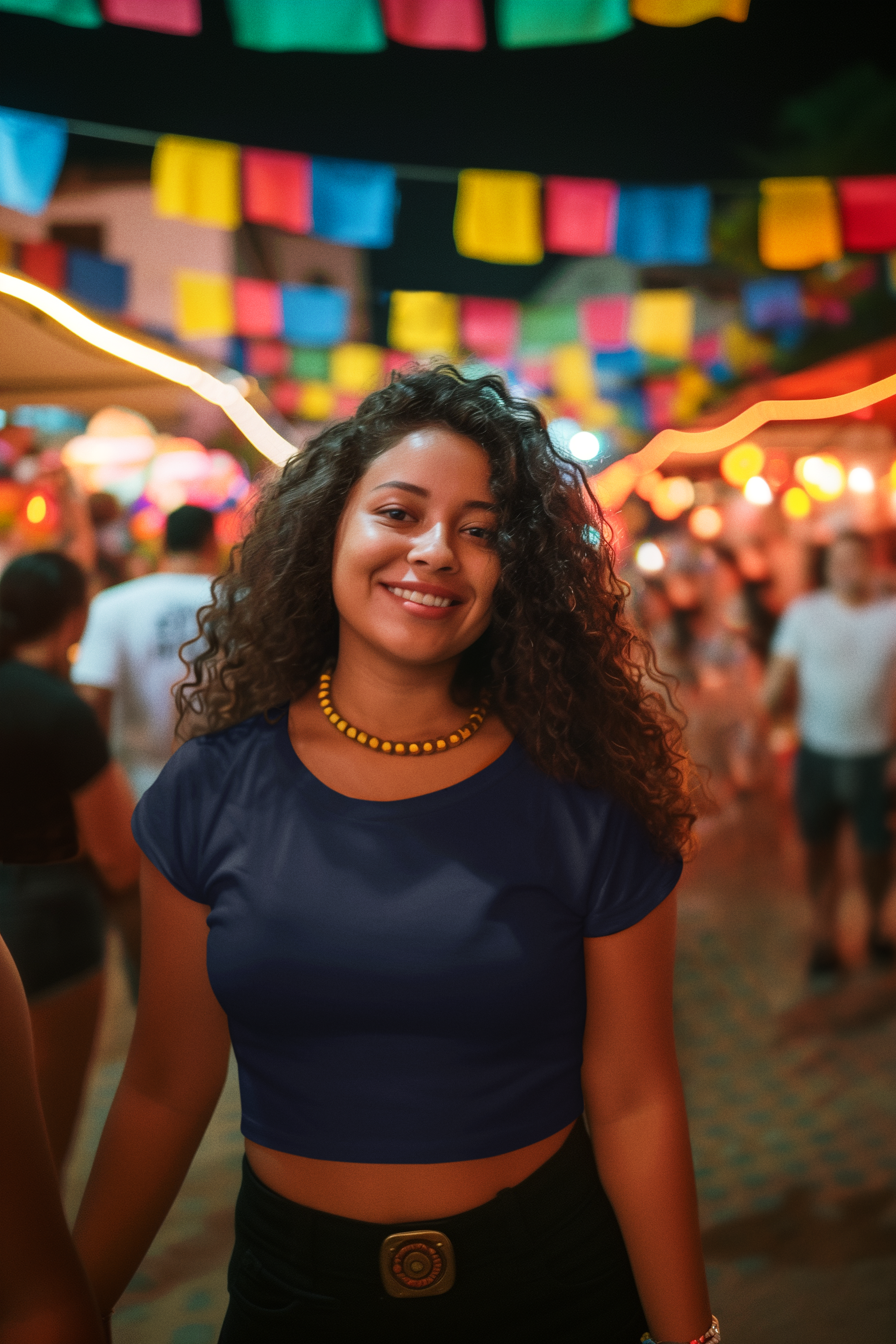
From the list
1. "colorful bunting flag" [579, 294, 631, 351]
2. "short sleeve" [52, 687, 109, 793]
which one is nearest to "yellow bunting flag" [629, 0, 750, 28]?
"short sleeve" [52, 687, 109, 793]

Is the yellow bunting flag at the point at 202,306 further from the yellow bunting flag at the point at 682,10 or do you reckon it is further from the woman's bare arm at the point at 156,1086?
the woman's bare arm at the point at 156,1086

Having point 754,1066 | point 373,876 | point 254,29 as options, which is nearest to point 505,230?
point 254,29

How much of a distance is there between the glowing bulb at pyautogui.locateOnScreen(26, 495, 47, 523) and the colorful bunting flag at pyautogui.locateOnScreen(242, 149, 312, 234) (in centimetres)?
222

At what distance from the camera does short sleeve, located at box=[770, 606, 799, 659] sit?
13.3 feet

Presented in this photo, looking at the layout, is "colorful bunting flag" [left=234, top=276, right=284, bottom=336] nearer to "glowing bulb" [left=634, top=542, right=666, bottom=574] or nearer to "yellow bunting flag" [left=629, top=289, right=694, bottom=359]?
"yellow bunting flag" [left=629, top=289, right=694, bottom=359]

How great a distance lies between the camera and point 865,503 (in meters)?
5.84

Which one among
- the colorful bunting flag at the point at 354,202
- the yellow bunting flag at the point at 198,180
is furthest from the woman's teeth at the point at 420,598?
the colorful bunting flag at the point at 354,202

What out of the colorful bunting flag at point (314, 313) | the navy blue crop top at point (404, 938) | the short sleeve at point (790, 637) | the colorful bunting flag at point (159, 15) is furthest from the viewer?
the colorful bunting flag at point (314, 313)

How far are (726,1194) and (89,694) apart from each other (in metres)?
1.99

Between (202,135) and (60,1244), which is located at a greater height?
(202,135)

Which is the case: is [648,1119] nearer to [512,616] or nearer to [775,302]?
[512,616]

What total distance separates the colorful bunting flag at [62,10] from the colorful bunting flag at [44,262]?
2155 mm

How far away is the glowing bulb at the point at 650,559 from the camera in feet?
22.1

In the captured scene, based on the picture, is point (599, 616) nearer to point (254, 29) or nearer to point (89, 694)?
point (89, 694)
